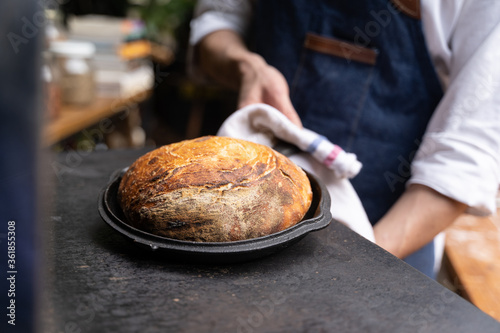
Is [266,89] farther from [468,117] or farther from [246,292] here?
[246,292]

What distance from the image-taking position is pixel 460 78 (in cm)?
89

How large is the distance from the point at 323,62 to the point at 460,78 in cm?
35

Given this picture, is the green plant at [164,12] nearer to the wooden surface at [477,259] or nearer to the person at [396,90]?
the person at [396,90]

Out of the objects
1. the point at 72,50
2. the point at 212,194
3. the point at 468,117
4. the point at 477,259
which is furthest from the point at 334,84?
the point at 72,50

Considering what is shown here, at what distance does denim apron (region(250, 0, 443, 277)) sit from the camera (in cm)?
104

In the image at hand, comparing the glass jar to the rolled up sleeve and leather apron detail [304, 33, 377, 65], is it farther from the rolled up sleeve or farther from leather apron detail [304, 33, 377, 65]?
the rolled up sleeve

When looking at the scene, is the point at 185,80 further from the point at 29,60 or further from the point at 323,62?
the point at 29,60

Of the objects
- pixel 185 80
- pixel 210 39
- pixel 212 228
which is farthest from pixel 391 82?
pixel 185 80

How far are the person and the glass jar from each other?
1.06 metres
